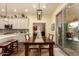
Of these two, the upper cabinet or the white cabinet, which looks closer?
the upper cabinet

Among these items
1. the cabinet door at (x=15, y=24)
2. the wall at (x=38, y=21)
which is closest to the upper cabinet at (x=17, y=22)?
the cabinet door at (x=15, y=24)

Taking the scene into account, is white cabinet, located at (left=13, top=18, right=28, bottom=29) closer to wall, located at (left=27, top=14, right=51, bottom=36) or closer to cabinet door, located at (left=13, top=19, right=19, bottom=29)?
cabinet door, located at (left=13, top=19, right=19, bottom=29)

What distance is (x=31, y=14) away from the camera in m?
2.53

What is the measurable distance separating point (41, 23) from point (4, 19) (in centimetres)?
70

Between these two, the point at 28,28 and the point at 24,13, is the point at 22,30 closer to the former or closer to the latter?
the point at 28,28

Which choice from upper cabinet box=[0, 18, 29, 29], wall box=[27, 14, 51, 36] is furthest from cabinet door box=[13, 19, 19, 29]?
wall box=[27, 14, 51, 36]

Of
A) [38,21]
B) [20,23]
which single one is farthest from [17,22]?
[38,21]

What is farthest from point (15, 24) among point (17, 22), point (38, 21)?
point (38, 21)

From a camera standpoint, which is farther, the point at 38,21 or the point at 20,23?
the point at 20,23

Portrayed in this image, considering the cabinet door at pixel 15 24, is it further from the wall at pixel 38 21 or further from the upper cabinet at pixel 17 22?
the wall at pixel 38 21

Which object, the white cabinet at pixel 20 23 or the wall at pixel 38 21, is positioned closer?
the wall at pixel 38 21

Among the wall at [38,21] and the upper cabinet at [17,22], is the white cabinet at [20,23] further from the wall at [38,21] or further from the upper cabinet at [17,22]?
the wall at [38,21]

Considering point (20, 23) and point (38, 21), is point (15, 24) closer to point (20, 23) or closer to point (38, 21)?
point (20, 23)

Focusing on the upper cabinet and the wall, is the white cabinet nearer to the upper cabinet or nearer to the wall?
the upper cabinet
